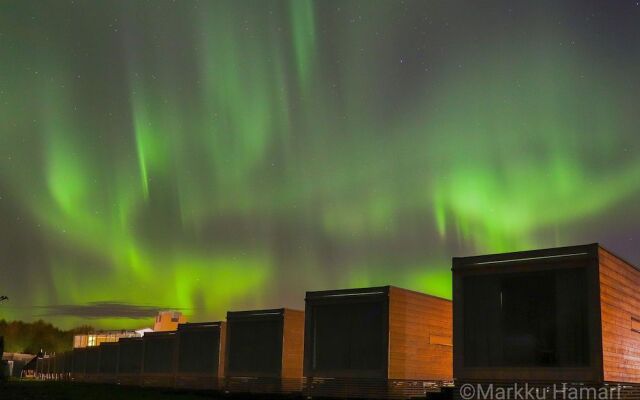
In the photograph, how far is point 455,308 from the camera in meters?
24.4

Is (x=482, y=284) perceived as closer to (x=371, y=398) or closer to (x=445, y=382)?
(x=371, y=398)

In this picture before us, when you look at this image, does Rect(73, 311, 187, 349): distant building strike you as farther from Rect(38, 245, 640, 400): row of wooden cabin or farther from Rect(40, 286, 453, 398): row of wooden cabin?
Rect(40, 286, 453, 398): row of wooden cabin

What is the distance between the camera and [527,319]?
74.1 ft

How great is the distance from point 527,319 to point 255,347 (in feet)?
59.1

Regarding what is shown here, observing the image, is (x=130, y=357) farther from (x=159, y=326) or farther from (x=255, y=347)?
(x=159, y=326)

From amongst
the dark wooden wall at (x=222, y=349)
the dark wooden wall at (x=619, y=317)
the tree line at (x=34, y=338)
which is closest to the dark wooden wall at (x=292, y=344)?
the dark wooden wall at (x=222, y=349)

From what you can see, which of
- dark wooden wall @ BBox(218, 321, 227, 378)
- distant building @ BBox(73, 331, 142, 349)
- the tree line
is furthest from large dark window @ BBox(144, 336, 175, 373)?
the tree line

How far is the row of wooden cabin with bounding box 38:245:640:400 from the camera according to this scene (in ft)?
70.4

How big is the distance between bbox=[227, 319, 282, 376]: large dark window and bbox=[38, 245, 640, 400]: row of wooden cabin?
6 cm

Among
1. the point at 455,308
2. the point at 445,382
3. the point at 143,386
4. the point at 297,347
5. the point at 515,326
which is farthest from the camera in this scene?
the point at 143,386

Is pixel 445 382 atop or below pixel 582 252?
below

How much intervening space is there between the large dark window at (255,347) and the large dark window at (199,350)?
3.43 meters

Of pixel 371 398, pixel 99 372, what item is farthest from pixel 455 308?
pixel 99 372

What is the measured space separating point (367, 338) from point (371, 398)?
2.46 metres
